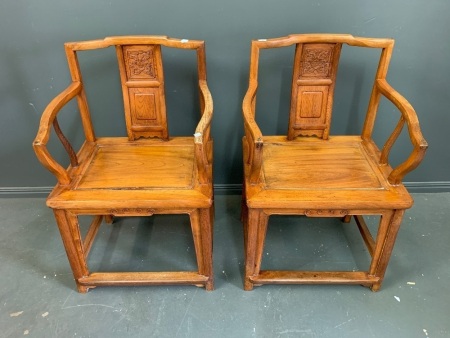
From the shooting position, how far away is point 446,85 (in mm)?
1792

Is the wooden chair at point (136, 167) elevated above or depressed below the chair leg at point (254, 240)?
above

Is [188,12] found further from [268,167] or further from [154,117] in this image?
[268,167]

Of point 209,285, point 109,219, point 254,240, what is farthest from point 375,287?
point 109,219

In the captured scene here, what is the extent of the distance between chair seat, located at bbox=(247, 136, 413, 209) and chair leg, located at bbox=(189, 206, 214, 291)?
0.60 ft

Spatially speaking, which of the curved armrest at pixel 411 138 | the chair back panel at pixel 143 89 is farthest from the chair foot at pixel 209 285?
the curved armrest at pixel 411 138

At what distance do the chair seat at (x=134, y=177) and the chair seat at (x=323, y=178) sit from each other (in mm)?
258

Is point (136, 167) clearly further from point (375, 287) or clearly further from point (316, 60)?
point (375, 287)

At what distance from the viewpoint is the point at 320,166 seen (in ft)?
4.84

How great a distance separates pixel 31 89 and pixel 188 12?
85 centimetres

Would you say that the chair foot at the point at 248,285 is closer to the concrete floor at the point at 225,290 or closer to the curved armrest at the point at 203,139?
the concrete floor at the point at 225,290

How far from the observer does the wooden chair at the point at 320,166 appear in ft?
4.27

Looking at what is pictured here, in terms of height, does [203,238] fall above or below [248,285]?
above

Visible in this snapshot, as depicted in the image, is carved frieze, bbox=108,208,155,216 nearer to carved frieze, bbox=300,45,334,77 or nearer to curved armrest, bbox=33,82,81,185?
curved armrest, bbox=33,82,81,185

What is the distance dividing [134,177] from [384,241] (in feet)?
3.25
